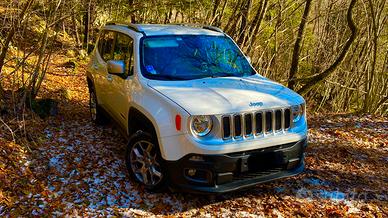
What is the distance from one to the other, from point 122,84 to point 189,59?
1036 mm

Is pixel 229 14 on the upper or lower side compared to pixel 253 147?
upper

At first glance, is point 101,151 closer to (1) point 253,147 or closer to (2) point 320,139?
(1) point 253,147

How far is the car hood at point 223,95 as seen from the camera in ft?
13.3

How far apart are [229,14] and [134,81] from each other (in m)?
8.99

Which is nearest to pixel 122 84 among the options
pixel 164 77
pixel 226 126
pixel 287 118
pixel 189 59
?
pixel 164 77

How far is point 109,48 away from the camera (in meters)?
6.51

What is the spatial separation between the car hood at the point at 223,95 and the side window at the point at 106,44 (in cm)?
203

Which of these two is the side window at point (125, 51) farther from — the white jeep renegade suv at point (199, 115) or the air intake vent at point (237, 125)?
the air intake vent at point (237, 125)

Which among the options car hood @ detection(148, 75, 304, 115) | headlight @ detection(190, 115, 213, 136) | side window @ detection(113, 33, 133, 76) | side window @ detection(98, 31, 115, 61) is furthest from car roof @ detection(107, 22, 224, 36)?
headlight @ detection(190, 115, 213, 136)

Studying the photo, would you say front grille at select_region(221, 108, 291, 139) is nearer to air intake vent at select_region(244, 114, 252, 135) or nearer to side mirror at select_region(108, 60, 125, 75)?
air intake vent at select_region(244, 114, 252, 135)

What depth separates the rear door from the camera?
524 centimetres

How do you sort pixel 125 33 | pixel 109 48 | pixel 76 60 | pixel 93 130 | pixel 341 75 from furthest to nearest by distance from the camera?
pixel 341 75, pixel 76 60, pixel 93 130, pixel 109 48, pixel 125 33

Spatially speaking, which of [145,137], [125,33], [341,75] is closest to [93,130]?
[125,33]

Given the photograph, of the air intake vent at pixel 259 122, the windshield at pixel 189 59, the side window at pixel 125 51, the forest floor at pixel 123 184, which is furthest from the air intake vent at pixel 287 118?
the side window at pixel 125 51
